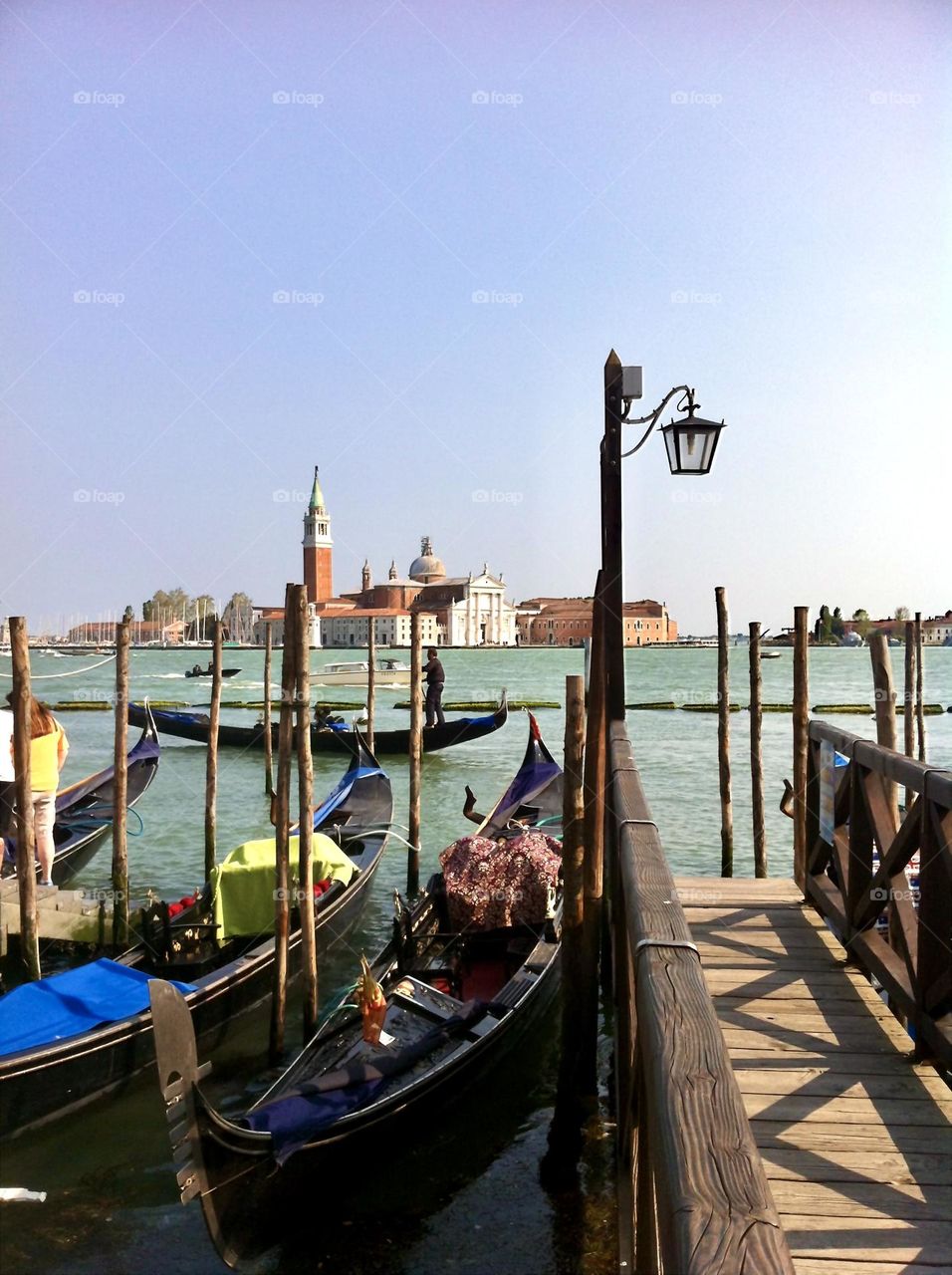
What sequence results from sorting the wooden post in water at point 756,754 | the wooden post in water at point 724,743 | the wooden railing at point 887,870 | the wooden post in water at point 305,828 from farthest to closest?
the wooden post in water at point 724,743 → the wooden post in water at point 756,754 → the wooden post in water at point 305,828 → the wooden railing at point 887,870

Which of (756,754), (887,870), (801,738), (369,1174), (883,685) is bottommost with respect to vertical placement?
(369,1174)

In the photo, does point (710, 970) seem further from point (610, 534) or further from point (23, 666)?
point (23, 666)

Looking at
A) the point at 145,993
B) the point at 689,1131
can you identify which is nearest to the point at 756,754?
the point at 145,993

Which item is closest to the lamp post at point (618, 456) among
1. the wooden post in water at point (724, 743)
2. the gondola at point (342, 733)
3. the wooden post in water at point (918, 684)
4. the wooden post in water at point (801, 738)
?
the wooden post in water at point (801, 738)

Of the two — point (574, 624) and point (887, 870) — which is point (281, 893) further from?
point (574, 624)

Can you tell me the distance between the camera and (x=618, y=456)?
12.3 feet

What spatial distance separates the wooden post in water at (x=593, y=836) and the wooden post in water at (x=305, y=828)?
1220 mm

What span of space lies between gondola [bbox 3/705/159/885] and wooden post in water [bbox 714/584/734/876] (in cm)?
438

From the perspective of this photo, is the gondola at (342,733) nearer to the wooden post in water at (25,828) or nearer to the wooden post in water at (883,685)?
the wooden post in water at (25,828)

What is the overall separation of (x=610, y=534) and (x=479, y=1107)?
2000 millimetres

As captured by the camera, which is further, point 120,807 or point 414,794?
point 414,794

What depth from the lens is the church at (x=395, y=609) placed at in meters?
71.3

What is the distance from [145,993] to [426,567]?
78.3 metres

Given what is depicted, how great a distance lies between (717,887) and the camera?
137 inches
